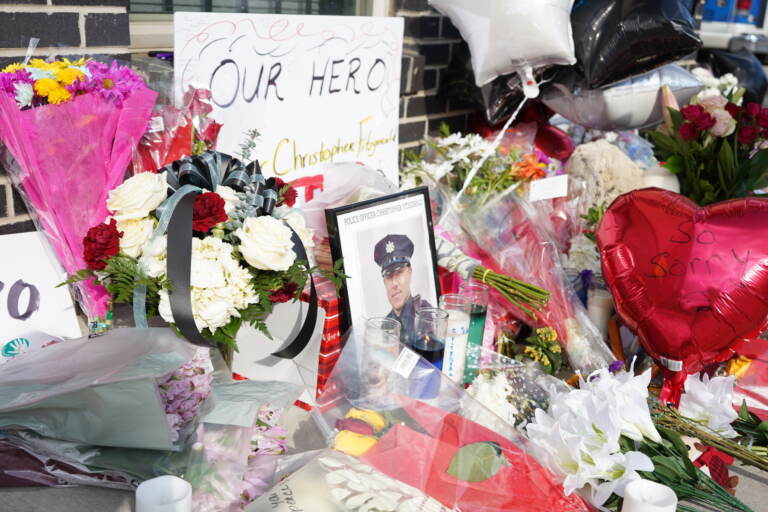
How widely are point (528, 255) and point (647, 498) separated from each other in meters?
1.15

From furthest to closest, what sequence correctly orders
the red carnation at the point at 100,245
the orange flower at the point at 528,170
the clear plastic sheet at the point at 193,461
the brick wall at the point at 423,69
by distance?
the brick wall at the point at 423,69 → the orange flower at the point at 528,170 → the red carnation at the point at 100,245 → the clear plastic sheet at the point at 193,461

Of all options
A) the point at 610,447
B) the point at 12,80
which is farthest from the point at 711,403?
the point at 12,80

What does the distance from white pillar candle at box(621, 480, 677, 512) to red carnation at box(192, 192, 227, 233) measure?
0.98 meters

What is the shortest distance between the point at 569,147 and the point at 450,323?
4.63ft

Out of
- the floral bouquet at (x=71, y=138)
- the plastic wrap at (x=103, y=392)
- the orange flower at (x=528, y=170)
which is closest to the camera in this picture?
the plastic wrap at (x=103, y=392)

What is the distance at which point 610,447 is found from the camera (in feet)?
4.79

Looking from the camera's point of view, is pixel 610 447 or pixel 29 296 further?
pixel 29 296

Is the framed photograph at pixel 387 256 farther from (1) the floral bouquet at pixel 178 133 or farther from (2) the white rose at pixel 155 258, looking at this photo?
(2) the white rose at pixel 155 258

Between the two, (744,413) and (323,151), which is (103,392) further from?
(744,413)

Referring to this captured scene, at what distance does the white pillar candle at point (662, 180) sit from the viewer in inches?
104

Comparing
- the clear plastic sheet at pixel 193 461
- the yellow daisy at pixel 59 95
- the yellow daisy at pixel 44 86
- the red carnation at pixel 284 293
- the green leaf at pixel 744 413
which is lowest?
the green leaf at pixel 744 413

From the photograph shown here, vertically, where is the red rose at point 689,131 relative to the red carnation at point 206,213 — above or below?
above

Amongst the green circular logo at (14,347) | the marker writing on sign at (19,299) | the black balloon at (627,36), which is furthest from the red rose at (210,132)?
the black balloon at (627,36)

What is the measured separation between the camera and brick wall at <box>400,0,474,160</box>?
9.12ft
